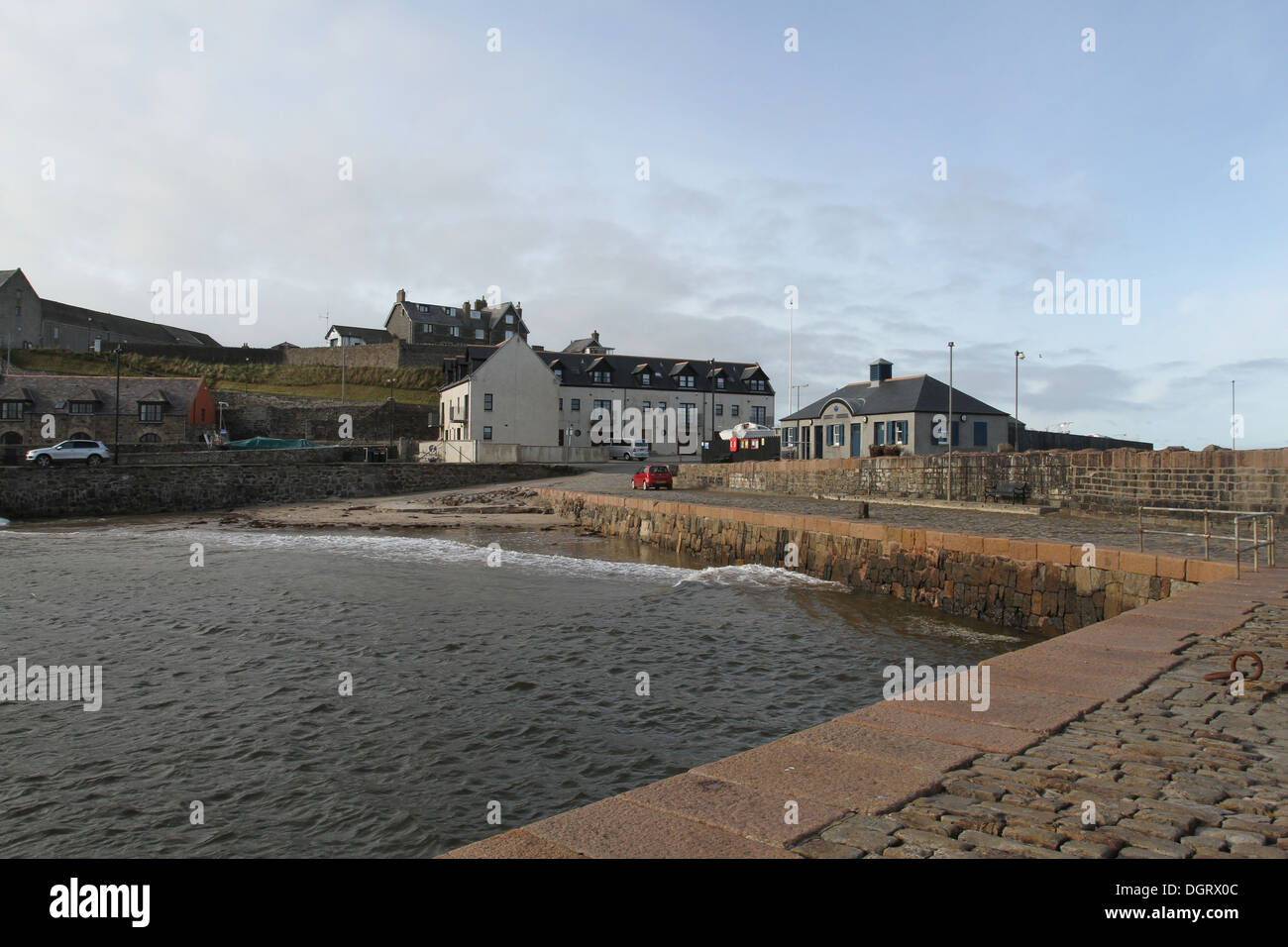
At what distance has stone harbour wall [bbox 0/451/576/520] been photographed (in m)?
36.8

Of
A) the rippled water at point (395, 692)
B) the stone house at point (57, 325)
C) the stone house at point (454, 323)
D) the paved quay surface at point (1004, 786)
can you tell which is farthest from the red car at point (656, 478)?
the stone house at point (57, 325)

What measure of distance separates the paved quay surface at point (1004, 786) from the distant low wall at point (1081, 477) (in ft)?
39.5

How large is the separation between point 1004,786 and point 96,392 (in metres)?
66.0

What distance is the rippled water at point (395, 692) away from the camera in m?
5.76

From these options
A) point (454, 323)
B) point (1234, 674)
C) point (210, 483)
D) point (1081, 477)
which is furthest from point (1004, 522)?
point (454, 323)

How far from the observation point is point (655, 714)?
7793 mm

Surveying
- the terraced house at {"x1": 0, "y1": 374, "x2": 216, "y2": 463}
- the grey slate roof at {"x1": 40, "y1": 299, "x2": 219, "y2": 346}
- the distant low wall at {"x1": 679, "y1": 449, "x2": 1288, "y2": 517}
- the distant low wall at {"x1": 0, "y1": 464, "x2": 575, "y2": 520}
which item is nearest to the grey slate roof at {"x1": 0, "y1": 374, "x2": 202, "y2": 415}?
the terraced house at {"x1": 0, "y1": 374, "x2": 216, "y2": 463}

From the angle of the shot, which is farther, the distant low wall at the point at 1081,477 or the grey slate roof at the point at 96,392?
the grey slate roof at the point at 96,392

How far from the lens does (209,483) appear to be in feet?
132

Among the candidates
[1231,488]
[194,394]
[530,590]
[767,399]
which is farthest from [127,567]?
[767,399]

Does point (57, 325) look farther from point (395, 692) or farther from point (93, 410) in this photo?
point (395, 692)

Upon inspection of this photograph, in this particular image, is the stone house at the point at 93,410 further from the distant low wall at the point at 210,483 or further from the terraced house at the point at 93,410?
the distant low wall at the point at 210,483
